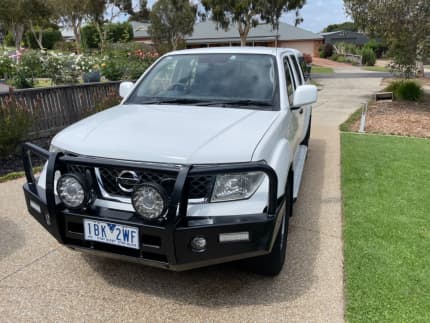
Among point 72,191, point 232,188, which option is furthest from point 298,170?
point 72,191

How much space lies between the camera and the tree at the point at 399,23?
12.2m

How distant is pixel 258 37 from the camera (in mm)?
46562

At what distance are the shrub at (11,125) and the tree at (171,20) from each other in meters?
28.9

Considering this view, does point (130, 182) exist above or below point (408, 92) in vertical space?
above

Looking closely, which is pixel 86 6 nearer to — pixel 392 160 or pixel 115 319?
pixel 392 160

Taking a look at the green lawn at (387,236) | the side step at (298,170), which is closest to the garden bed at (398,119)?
the green lawn at (387,236)

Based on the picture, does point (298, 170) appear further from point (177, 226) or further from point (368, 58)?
Answer: point (368, 58)

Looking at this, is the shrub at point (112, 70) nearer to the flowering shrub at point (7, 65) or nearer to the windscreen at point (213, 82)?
the flowering shrub at point (7, 65)

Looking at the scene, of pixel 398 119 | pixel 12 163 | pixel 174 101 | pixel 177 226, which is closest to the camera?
pixel 177 226

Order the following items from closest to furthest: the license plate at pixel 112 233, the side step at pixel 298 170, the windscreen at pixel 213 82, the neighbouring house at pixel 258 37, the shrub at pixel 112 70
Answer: the license plate at pixel 112 233 → the windscreen at pixel 213 82 → the side step at pixel 298 170 → the shrub at pixel 112 70 → the neighbouring house at pixel 258 37

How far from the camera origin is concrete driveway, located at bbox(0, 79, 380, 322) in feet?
9.25

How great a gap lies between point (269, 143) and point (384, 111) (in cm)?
1086

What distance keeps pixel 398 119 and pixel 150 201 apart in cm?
1048

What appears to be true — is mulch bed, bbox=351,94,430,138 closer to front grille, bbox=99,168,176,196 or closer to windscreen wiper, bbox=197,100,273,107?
windscreen wiper, bbox=197,100,273,107
